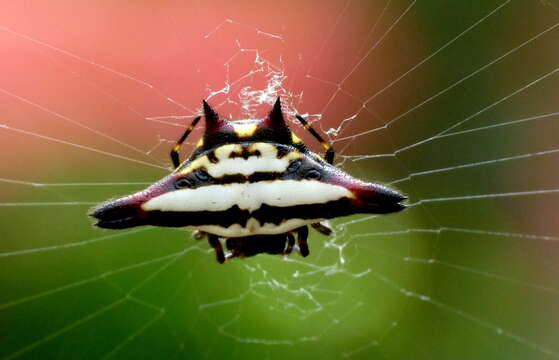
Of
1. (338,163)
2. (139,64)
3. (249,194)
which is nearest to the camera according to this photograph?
(249,194)

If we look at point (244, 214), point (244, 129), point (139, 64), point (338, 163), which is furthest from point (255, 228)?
point (139, 64)

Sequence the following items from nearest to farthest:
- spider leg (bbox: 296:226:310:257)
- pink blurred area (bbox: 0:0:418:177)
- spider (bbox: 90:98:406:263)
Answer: spider (bbox: 90:98:406:263)
spider leg (bbox: 296:226:310:257)
pink blurred area (bbox: 0:0:418:177)

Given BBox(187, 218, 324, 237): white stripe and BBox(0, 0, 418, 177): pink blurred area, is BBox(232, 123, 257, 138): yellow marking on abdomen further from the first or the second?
BBox(0, 0, 418, 177): pink blurred area

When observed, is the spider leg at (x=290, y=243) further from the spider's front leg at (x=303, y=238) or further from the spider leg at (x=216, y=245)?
the spider leg at (x=216, y=245)

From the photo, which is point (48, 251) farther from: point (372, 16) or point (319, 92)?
point (372, 16)

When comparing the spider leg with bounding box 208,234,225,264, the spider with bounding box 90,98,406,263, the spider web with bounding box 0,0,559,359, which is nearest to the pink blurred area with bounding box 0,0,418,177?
the spider web with bounding box 0,0,559,359

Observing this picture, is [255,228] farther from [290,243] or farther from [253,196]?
[290,243]
